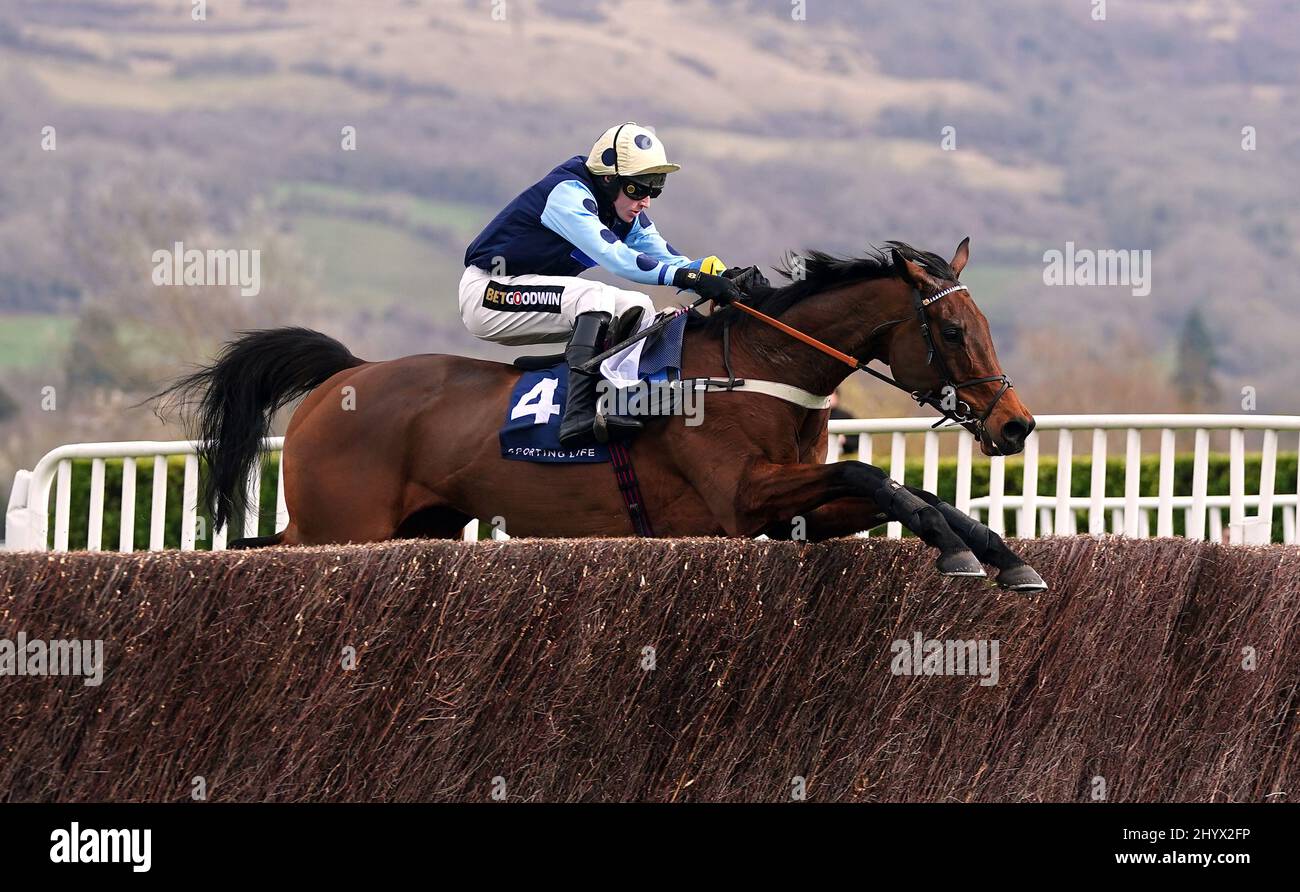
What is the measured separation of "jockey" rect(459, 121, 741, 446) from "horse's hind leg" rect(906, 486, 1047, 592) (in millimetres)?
1253

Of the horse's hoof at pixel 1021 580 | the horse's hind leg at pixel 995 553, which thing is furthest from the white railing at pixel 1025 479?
the horse's hoof at pixel 1021 580

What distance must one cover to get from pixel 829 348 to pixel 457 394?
1.50 metres

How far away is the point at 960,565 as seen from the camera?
483cm

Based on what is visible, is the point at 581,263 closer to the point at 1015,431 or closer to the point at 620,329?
the point at 620,329

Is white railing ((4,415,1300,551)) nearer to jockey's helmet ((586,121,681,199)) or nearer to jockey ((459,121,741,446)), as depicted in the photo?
jockey ((459,121,741,446))

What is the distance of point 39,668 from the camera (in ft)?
14.3

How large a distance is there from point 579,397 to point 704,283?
1.95 feet

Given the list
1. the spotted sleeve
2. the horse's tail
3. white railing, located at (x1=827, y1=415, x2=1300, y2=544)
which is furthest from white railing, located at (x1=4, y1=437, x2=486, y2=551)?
the spotted sleeve

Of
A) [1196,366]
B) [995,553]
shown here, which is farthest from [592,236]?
[1196,366]

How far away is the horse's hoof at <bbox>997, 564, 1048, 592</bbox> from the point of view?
4902mm

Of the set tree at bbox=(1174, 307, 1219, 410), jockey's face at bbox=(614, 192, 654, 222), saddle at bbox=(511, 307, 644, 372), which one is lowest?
tree at bbox=(1174, 307, 1219, 410)

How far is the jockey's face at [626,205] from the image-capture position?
6.27 metres
